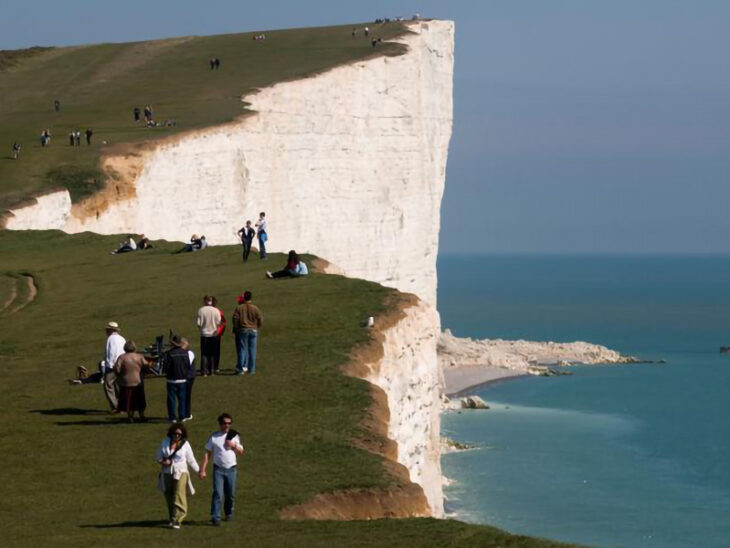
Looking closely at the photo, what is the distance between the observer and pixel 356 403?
21.7 m

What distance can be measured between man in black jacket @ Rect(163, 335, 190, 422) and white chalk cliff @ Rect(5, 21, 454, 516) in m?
27.8

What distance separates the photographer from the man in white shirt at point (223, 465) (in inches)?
642

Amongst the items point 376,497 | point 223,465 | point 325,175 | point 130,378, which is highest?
point 325,175

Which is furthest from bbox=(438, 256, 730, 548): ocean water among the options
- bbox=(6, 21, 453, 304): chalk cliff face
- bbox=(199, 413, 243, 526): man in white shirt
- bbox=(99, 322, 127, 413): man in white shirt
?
bbox=(199, 413, 243, 526): man in white shirt

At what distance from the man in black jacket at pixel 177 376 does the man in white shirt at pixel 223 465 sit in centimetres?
397

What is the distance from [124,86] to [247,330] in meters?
53.5

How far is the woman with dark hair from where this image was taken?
16.0 metres

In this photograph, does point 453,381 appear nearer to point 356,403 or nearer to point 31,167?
point 31,167

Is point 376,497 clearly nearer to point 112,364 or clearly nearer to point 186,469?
point 186,469

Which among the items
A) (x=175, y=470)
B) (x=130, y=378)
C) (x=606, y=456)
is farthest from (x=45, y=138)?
(x=175, y=470)

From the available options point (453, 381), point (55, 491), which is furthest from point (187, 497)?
point (453, 381)

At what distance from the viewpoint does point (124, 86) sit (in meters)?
74.6

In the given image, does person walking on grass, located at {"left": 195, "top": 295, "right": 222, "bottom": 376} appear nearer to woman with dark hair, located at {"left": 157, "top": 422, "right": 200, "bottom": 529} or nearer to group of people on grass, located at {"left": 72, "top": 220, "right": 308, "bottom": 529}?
group of people on grass, located at {"left": 72, "top": 220, "right": 308, "bottom": 529}

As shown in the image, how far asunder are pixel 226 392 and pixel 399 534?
7.08 metres
